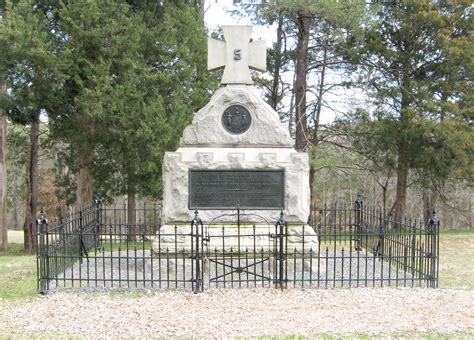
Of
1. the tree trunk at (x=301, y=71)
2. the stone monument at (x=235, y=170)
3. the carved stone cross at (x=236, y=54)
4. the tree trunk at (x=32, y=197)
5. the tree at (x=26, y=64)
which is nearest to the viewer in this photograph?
the stone monument at (x=235, y=170)

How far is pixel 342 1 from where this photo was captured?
15.3m

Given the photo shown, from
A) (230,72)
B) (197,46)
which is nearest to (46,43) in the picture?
(197,46)

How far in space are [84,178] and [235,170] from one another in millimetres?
6971

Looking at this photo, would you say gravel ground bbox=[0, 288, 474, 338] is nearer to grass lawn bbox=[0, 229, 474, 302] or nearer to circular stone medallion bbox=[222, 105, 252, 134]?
grass lawn bbox=[0, 229, 474, 302]

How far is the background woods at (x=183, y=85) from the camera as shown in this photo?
12.6m

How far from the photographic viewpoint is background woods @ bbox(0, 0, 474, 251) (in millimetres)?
12602

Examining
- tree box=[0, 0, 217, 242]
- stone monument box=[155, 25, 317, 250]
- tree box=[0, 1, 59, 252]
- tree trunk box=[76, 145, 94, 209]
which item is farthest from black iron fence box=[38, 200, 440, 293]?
tree box=[0, 1, 59, 252]

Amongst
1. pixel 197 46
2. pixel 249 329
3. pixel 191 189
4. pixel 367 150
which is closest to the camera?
pixel 249 329

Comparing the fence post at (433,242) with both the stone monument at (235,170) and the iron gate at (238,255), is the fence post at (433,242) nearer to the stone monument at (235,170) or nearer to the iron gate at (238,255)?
the stone monument at (235,170)

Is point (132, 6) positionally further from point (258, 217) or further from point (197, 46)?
point (258, 217)

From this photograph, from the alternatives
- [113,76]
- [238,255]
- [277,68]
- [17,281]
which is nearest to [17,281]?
[17,281]

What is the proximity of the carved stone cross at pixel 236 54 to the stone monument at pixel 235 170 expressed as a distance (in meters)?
0.27

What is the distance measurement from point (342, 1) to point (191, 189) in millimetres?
9477

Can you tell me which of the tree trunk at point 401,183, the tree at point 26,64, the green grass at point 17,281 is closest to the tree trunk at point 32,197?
the tree at point 26,64
